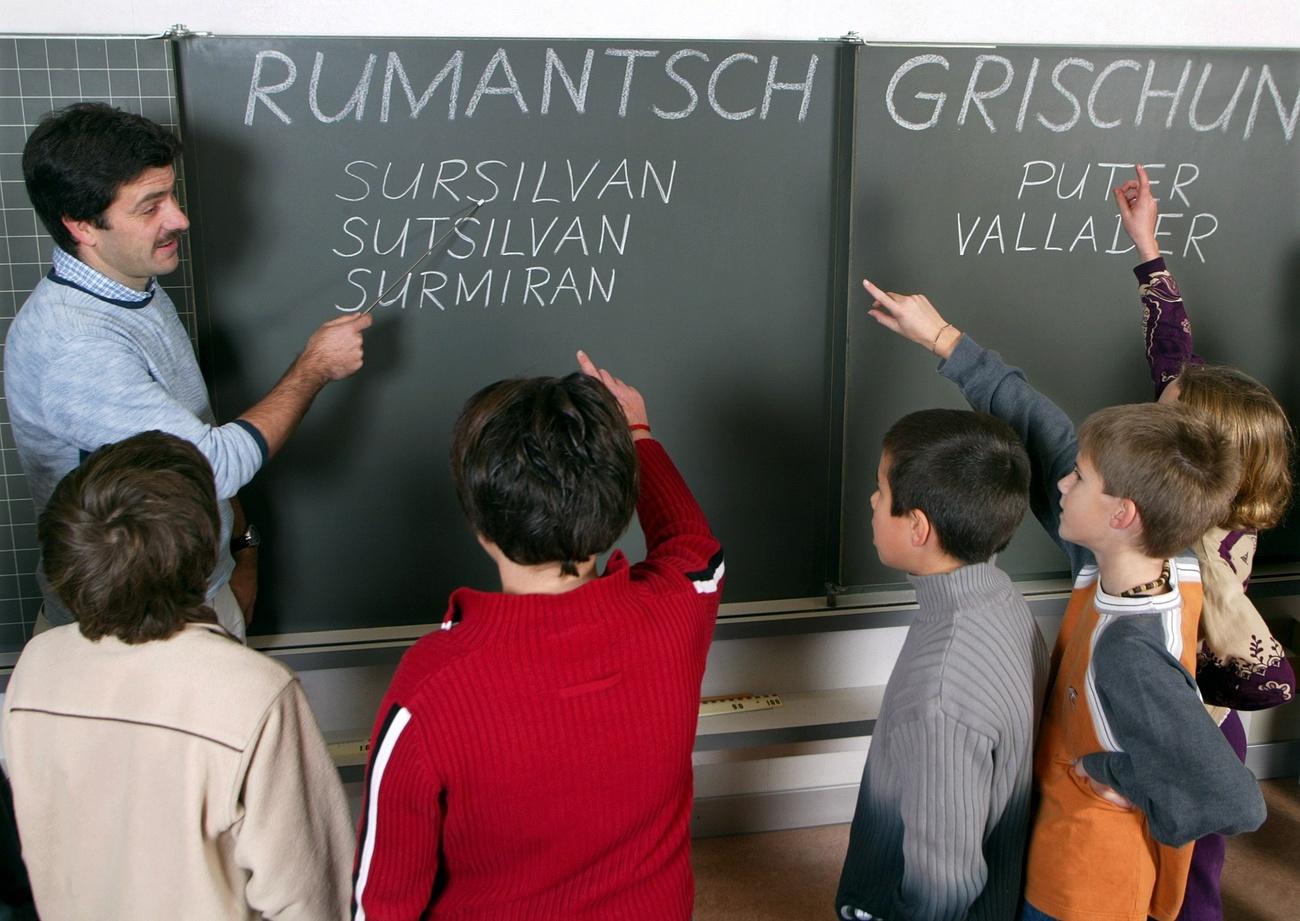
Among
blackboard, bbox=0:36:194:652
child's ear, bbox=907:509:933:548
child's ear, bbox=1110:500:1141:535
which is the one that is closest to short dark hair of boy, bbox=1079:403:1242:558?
Result: child's ear, bbox=1110:500:1141:535

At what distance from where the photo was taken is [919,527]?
1.46m

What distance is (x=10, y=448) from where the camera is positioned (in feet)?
6.66

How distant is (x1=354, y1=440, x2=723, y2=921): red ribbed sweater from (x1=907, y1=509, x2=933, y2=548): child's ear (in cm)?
33

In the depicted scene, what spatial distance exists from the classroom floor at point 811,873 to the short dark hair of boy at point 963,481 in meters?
1.30

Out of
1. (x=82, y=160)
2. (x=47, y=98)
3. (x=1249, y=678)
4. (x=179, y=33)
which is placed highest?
(x=179, y=33)

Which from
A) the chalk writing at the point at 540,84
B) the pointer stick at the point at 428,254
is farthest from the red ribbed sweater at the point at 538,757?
the chalk writing at the point at 540,84

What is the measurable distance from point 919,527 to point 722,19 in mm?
1142

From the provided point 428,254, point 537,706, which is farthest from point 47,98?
point 537,706

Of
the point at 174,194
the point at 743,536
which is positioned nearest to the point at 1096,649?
the point at 743,536

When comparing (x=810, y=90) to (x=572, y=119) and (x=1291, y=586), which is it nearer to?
(x=572, y=119)

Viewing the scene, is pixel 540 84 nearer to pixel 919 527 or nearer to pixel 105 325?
pixel 105 325

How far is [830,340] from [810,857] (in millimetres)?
1206

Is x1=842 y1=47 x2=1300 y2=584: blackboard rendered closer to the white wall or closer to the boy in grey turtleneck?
the white wall

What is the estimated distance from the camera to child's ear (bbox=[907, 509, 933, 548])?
146cm
